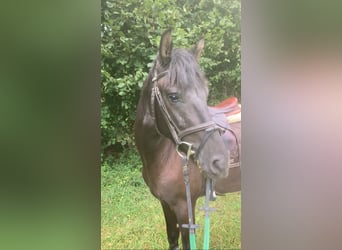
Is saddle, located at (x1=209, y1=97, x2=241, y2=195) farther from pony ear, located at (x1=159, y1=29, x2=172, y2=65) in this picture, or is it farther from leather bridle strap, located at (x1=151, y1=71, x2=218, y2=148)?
pony ear, located at (x1=159, y1=29, x2=172, y2=65)

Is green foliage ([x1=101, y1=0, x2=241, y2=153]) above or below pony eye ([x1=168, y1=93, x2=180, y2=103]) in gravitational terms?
above

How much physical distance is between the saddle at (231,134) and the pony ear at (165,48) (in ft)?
0.93

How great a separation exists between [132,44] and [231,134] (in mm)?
592

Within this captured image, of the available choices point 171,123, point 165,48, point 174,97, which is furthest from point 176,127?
point 165,48

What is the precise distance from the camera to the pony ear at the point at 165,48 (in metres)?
1.67

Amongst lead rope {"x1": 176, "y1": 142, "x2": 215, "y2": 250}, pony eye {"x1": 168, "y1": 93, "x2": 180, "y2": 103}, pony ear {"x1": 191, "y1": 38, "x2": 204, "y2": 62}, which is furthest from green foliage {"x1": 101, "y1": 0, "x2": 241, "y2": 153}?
lead rope {"x1": 176, "y1": 142, "x2": 215, "y2": 250}

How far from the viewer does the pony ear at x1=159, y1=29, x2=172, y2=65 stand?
5.48ft

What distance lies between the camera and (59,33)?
1.63 metres

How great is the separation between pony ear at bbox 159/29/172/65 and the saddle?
28 cm

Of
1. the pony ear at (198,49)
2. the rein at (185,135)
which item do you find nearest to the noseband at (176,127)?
the rein at (185,135)

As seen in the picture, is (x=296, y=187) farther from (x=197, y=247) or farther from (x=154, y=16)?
(x=154, y=16)

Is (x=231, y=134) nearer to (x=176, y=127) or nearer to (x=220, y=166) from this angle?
(x=220, y=166)

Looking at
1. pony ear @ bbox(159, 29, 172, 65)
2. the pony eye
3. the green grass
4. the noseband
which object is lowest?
the green grass

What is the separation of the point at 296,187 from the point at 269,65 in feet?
1.96
